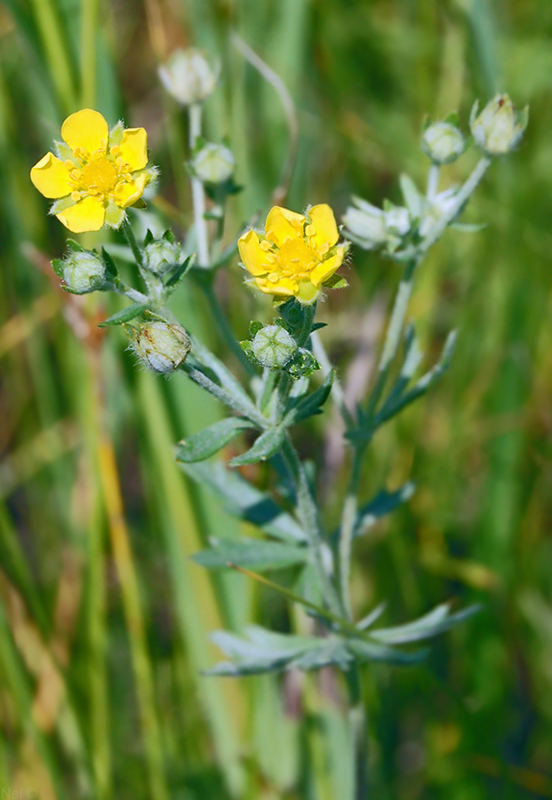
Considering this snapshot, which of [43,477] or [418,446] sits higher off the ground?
[43,477]

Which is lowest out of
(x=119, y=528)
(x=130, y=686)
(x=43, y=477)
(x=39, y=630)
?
(x=130, y=686)

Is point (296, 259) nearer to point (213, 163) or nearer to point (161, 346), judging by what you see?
point (161, 346)

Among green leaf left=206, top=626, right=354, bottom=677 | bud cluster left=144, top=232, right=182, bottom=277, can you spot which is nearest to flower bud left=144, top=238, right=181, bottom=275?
bud cluster left=144, top=232, right=182, bottom=277

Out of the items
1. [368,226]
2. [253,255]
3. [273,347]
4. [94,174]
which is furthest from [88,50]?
[273,347]

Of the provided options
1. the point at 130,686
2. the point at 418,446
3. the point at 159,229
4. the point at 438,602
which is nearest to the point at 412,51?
the point at 418,446

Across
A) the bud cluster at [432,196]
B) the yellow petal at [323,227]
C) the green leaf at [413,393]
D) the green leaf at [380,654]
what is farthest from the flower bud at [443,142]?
the green leaf at [380,654]

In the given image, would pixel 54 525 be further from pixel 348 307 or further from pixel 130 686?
pixel 348 307
